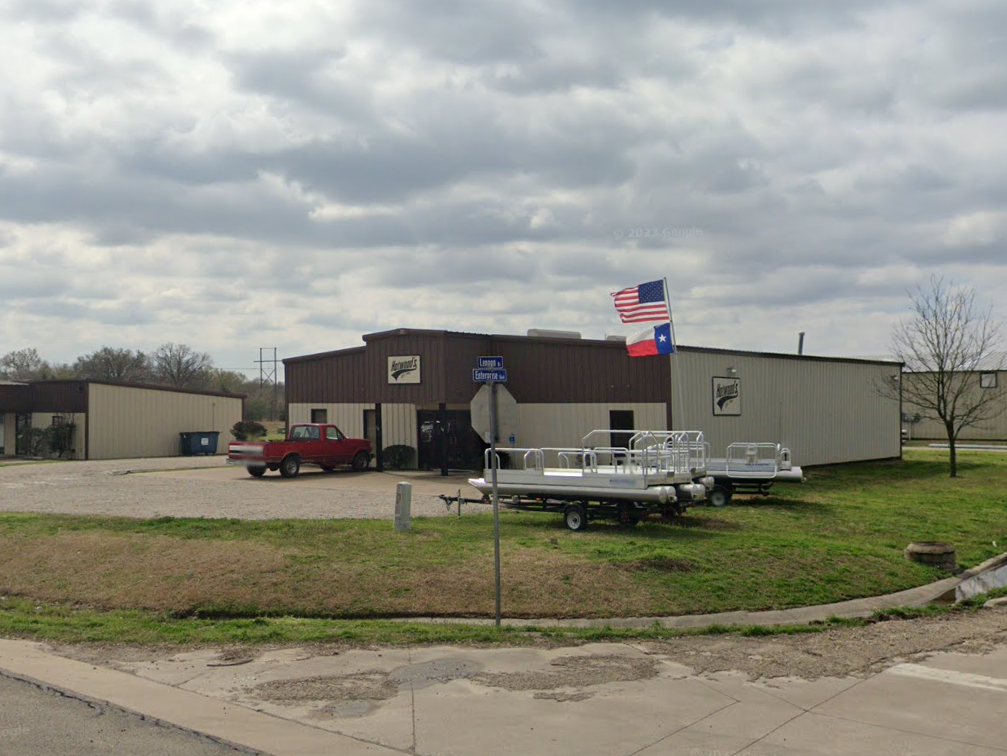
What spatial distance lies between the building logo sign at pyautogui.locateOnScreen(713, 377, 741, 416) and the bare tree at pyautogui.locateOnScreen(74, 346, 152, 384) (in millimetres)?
74029

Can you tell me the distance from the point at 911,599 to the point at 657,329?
10255 mm

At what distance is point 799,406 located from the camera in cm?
3011

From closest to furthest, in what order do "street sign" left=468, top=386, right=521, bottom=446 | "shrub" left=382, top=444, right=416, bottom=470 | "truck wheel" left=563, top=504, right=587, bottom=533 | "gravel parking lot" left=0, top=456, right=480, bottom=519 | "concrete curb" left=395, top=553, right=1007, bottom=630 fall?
1. "concrete curb" left=395, top=553, right=1007, bottom=630
2. "truck wheel" left=563, top=504, right=587, bottom=533
3. "gravel parking lot" left=0, top=456, right=480, bottom=519
4. "street sign" left=468, top=386, right=521, bottom=446
5. "shrub" left=382, top=444, right=416, bottom=470

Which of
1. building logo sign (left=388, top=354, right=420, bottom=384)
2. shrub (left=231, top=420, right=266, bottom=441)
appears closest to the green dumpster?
shrub (left=231, top=420, right=266, bottom=441)

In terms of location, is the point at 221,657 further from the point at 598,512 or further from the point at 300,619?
the point at 598,512

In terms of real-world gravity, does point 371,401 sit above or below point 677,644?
above

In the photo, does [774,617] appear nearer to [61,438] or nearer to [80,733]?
[80,733]

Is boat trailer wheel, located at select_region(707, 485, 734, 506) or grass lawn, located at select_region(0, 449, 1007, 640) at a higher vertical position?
boat trailer wheel, located at select_region(707, 485, 734, 506)

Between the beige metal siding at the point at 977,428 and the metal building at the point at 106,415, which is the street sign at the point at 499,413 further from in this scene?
the beige metal siding at the point at 977,428

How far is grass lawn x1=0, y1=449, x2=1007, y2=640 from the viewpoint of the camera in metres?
11.4

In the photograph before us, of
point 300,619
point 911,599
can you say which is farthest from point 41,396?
point 911,599

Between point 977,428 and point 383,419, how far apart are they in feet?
117

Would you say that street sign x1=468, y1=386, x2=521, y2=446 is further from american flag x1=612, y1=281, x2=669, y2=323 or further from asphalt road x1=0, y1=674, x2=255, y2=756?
asphalt road x1=0, y1=674, x2=255, y2=756

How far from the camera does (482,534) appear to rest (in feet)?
49.9
